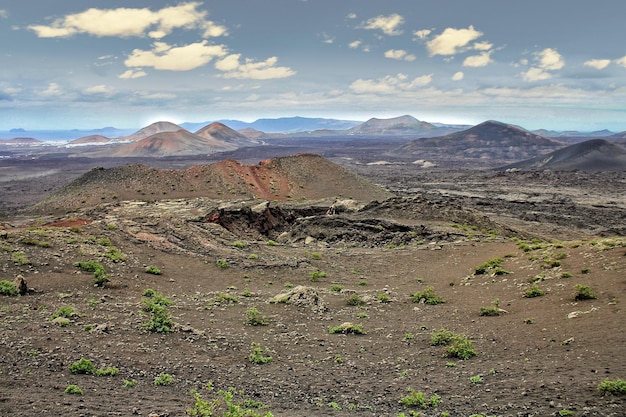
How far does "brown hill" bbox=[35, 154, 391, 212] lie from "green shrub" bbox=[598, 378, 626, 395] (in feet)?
153

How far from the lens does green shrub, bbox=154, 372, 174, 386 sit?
9.09 metres

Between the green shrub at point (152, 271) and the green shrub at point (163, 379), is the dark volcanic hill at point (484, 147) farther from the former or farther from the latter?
the green shrub at point (163, 379)

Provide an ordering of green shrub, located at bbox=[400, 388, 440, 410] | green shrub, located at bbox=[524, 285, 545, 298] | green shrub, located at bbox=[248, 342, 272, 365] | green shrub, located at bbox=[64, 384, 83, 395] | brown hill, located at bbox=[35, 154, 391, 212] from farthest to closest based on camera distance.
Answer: brown hill, located at bbox=[35, 154, 391, 212], green shrub, located at bbox=[524, 285, 545, 298], green shrub, located at bbox=[248, 342, 272, 365], green shrub, located at bbox=[400, 388, 440, 410], green shrub, located at bbox=[64, 384, 83, 395]

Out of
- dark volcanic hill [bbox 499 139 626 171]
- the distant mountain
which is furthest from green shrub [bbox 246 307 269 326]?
the distant mountain

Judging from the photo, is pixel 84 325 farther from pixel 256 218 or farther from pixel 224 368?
pixel 256 218

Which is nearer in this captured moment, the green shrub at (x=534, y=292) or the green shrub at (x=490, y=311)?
the green shrub at (x=490, y=311)

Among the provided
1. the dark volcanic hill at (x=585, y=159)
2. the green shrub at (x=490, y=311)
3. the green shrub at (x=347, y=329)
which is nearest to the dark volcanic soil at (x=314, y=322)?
the green shrub at (x=347, y=329)

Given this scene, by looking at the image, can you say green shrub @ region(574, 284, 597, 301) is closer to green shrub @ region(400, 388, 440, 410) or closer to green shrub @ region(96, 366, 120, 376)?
green shrub @ region(400, 388, 440, 410)

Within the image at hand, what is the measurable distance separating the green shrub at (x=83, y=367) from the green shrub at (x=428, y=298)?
37.2 feet

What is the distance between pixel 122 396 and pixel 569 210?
58291 millimetres

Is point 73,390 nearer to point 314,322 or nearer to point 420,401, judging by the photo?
point 420,401

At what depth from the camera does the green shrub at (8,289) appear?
1368 centimetres

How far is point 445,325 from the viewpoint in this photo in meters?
13.6

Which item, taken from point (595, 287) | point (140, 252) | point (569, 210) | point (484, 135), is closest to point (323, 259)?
point (140, 252)
